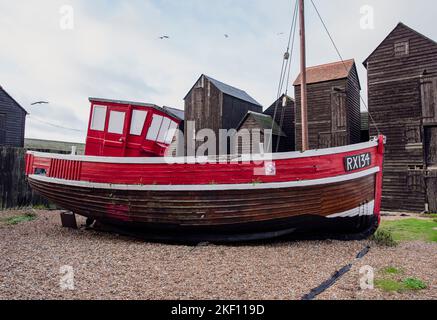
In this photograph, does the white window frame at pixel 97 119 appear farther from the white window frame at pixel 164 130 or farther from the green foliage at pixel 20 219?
the green foliage at pixel 20 219

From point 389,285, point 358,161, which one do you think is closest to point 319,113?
point 358,161

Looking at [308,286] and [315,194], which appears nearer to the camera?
[308,286]

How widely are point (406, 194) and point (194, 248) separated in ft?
47.9

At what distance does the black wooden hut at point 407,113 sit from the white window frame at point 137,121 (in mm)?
14895

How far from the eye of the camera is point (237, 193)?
6.75 m

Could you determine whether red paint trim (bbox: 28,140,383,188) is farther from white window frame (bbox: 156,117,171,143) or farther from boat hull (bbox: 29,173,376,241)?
white window frame (bbox: 156,117,171,143)

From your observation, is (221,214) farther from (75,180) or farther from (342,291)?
(75,180)

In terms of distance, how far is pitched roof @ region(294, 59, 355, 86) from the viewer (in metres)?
20.1

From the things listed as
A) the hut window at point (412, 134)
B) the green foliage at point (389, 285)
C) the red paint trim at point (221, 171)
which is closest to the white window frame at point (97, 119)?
the red paint trim at point (221, 171)

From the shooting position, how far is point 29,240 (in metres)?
7.05

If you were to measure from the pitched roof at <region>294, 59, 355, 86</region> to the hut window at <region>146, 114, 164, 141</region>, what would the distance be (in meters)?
15.7

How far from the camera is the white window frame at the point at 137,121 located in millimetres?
8148
